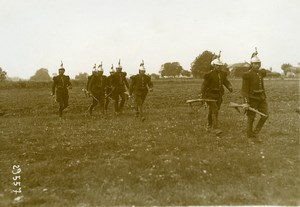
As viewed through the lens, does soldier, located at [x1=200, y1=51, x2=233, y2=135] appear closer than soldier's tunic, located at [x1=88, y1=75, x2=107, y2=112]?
Yes

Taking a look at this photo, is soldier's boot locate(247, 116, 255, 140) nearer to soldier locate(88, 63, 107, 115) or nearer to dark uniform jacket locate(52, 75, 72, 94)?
soldier locate(88, 63, 107, 115)

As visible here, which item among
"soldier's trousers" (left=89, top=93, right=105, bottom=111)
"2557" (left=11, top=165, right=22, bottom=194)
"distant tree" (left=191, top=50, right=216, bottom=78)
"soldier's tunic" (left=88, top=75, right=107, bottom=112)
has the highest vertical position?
"distant tree" (left=191, top=50, right=216, bottom=78)

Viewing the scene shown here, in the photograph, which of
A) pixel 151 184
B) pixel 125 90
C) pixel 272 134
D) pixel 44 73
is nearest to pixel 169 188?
pixel 151 184

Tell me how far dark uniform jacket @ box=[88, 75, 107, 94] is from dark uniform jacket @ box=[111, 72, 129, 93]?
583 mm

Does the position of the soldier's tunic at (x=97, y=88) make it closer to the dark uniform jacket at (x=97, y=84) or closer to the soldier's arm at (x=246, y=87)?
the dark uniform jacket at (x=97, y=84)

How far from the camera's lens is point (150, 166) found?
947 centimetres

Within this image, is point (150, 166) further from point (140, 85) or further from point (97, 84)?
point (97, 84)

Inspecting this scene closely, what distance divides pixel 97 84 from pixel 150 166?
11.1 meters

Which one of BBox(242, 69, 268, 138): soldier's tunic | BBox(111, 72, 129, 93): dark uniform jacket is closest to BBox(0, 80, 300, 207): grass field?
BBox(242, 69, 268, 138): soldier's tunic

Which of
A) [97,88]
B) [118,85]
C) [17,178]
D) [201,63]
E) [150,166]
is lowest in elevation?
[17,178]

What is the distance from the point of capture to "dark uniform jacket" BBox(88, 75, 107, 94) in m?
19.9

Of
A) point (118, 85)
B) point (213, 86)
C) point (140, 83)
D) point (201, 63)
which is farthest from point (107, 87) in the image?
point (201, 63)

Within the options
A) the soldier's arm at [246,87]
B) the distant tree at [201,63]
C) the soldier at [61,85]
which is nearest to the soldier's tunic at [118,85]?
the soldier at [61,85]

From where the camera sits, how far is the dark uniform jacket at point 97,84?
65.4 ft
